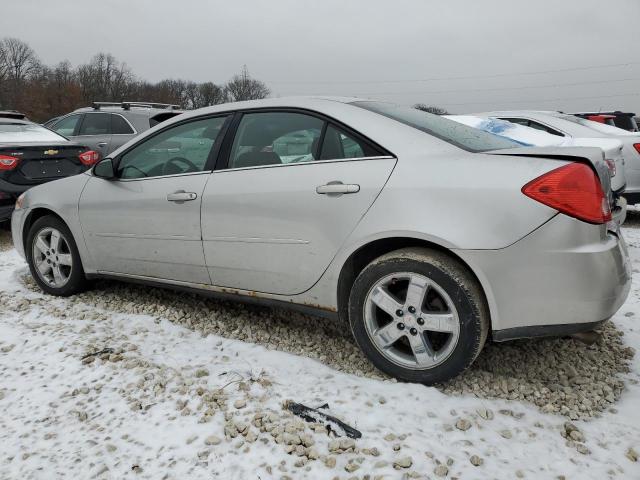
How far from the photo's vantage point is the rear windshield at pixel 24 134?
20.8ft

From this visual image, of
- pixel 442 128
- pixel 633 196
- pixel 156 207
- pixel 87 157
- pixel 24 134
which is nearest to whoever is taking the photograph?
pixel 442 128

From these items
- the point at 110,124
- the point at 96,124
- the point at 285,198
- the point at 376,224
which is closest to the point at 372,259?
the point at 376,224

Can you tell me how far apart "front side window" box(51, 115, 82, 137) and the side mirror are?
651cm

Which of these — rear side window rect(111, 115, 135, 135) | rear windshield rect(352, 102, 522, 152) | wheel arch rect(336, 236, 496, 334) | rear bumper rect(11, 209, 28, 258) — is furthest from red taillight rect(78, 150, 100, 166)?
wheel arch rect(336, 236, 496, 334)

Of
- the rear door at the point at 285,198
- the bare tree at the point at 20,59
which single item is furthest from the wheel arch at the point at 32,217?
the bare tree at the point at 20,59

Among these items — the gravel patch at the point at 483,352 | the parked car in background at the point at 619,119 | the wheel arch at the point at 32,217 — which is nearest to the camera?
the gravel patch at the point at 483,352

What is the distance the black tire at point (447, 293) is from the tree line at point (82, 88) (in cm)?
6241

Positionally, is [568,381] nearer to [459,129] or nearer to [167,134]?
[459,129]

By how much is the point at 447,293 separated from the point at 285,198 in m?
1.02

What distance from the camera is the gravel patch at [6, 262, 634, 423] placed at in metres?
2.51

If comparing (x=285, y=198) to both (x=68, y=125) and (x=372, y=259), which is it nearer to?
(x=372, y=259)

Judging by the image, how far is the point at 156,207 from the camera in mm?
3320

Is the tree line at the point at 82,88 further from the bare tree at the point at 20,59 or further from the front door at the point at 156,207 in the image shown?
the front door at the point at 156,207

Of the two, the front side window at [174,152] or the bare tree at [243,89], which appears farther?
the bare tree at [243,89]
